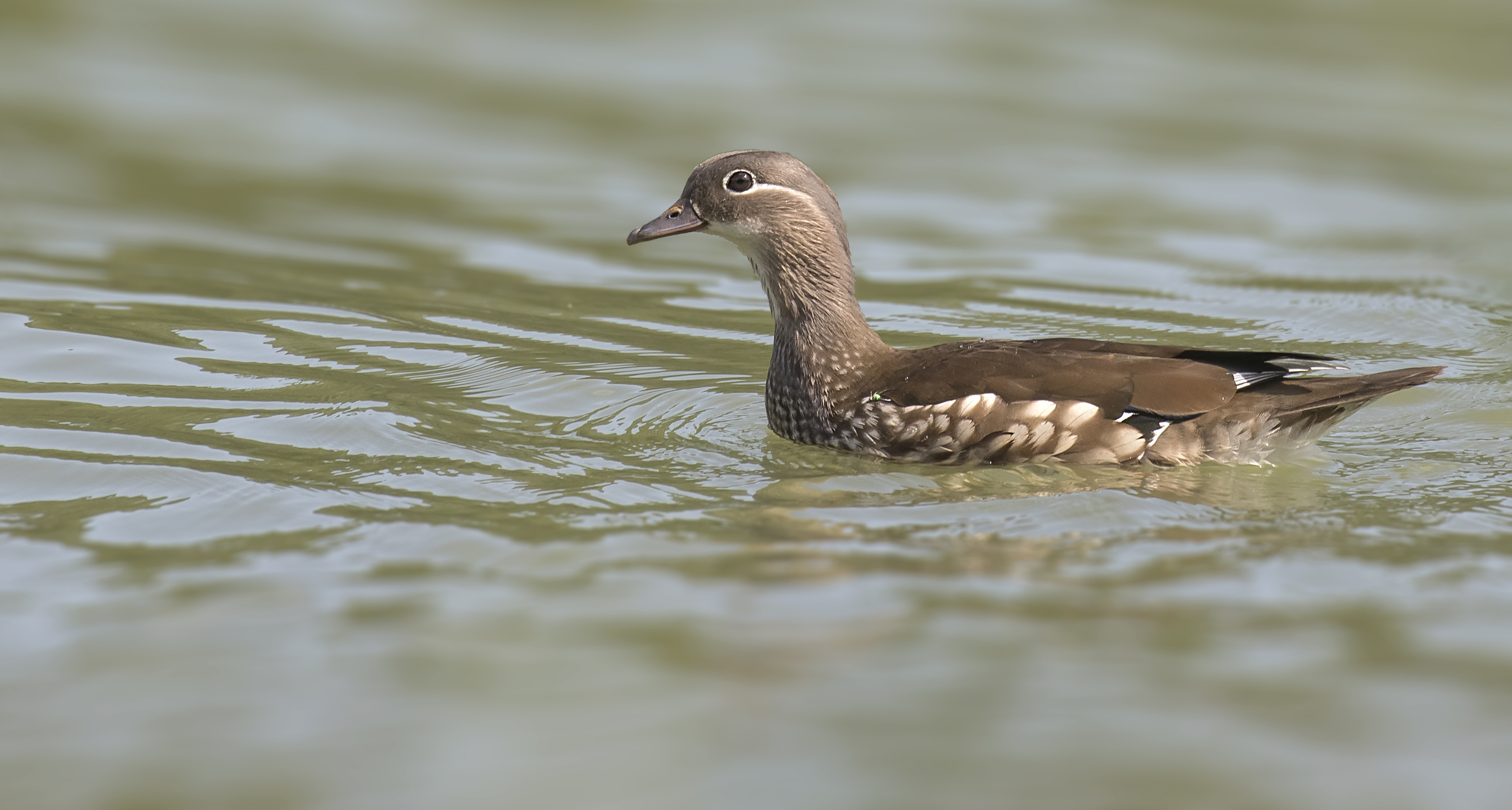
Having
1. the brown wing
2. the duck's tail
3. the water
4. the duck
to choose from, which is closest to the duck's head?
the duck

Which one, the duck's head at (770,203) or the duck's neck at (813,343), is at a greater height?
the duck's head at (770,203)

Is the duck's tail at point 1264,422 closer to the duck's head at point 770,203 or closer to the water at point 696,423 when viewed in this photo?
the water at point 696,423

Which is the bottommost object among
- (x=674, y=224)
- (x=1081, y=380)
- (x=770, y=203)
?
(x=1081, y=380)

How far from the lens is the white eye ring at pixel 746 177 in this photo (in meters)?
8.22

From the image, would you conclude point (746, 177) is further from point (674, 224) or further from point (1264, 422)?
point (1264, 422)

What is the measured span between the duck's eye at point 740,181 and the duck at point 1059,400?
78 cm

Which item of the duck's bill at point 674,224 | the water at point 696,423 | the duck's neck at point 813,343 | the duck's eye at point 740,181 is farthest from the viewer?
the duck's bill at point 674,224

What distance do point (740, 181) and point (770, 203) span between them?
0.18 meters

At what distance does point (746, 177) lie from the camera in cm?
822

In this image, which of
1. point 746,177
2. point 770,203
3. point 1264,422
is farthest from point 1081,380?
point 746,177

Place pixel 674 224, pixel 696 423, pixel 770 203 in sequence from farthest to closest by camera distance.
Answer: pixel 674 224 < pixel 770 203 < pixel 696 423

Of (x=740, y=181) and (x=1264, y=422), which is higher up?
(x=740, y=181)

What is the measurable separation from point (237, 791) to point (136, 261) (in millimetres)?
7918

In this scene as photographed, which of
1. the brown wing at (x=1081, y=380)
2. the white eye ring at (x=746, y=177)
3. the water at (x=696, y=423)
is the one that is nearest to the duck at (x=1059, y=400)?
the brown wing at (x=1081, y=380)
